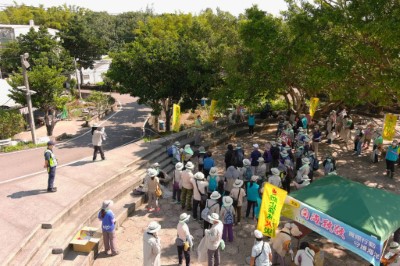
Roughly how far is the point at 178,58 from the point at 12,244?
1618cm

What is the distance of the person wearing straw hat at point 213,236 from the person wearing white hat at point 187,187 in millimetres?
2699

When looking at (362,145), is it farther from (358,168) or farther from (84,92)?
(84,92)

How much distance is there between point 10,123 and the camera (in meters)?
23.3

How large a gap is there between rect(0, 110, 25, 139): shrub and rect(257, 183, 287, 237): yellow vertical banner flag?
21123mm

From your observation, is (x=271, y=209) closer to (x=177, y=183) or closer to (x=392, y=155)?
(x=177, y=183)

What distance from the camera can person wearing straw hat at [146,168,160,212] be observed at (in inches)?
392

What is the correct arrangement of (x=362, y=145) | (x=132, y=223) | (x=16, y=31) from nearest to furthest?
1. (x=132, y=223)
2. (x=362, y=145)
3. (x=16, y=31)

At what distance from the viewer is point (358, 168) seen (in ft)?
46.5

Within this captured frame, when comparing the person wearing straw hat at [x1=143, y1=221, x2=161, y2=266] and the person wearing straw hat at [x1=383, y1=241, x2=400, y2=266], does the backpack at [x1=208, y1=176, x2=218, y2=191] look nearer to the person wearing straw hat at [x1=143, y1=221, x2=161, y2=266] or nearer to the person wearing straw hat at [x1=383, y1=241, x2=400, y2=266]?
the person wearing straw hat at [x1=143, y1=221, x2=161, y2=266]

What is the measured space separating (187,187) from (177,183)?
0.70 meters

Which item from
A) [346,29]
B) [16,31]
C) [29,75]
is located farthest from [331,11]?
[16,31]

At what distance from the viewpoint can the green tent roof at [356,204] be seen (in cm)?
693

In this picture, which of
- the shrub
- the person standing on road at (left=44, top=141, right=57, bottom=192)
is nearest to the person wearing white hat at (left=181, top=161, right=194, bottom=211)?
the person standing on road at (left=44, top=141, right=57, bottom=192)

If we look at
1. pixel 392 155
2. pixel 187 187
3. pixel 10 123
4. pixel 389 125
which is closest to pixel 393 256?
pixel 187 187
